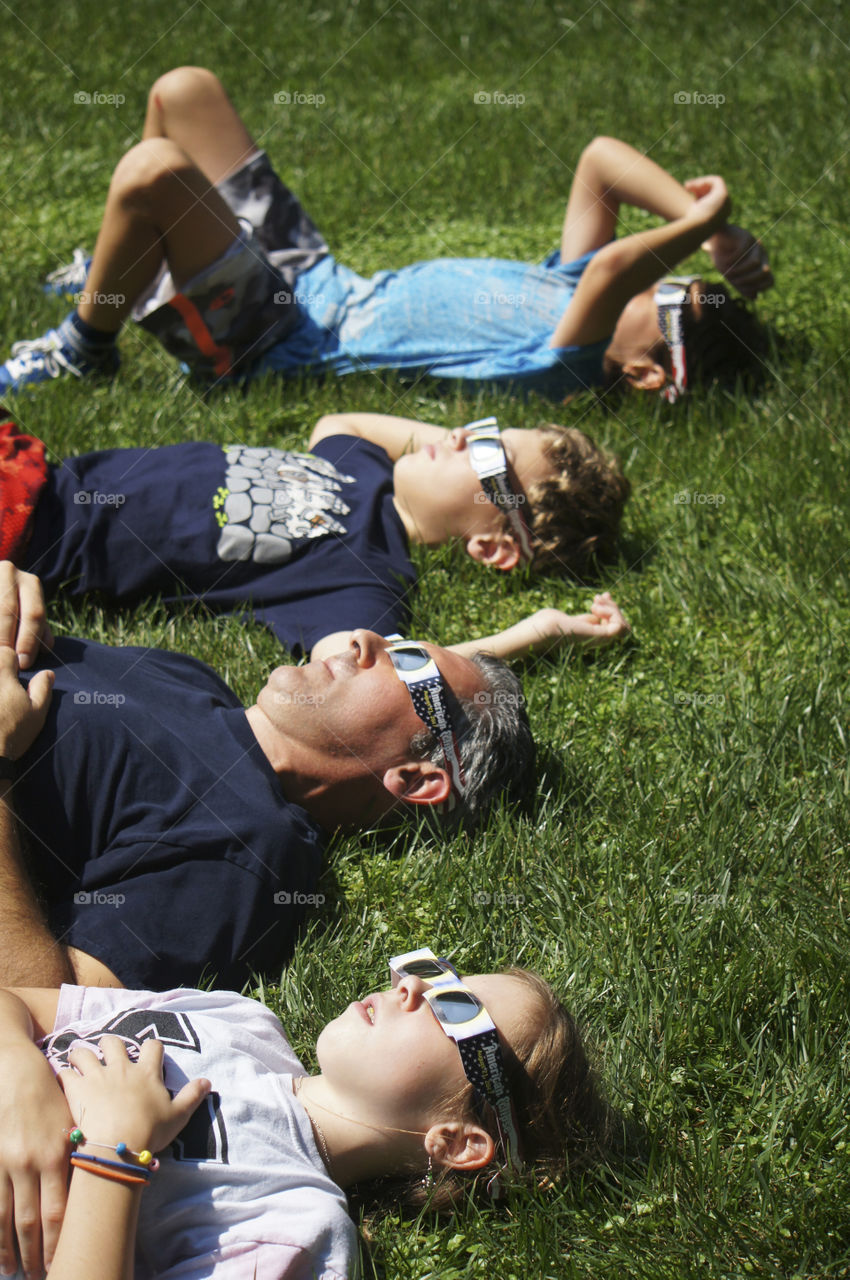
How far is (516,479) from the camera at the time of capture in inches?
155

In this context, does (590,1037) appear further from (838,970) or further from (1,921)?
(1,921)

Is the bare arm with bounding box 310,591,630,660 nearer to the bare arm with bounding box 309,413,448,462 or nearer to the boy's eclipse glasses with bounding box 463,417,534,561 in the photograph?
the boy's eclipse glasses with bounding box 463,417,534,561

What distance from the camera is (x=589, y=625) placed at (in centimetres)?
358

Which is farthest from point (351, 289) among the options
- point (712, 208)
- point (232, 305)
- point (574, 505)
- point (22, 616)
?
point (22, 616)

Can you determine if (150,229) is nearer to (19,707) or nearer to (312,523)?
(312,523)

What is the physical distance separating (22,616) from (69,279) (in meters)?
3.10

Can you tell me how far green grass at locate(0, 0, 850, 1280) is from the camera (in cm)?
219

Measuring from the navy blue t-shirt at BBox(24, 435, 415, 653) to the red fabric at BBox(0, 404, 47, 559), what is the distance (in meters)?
0.05

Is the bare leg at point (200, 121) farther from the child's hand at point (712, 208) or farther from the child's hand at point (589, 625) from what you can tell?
the child's hand at point (589, 625)

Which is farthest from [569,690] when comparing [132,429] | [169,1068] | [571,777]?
[132,429]

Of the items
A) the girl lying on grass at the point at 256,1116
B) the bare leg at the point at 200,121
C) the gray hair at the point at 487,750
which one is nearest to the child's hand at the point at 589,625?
the gray hair at the point at 487,750

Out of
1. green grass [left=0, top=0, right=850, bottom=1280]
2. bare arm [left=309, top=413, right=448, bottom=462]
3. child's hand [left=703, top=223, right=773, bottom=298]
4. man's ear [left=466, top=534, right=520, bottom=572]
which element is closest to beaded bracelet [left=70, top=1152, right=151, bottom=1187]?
green grass [left=0, top=0, right=850, bottom=1280]

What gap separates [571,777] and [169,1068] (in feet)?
4.89

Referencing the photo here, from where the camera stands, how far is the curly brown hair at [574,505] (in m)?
3.84
